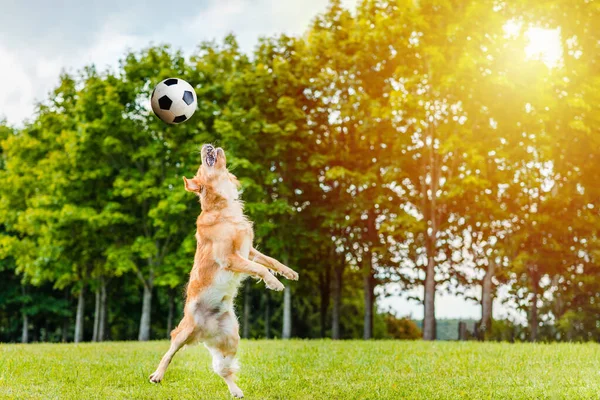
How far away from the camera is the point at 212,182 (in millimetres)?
8500

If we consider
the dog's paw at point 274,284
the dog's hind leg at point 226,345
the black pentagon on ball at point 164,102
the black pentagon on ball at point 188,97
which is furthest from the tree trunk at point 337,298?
the dog's paw at point 274,284

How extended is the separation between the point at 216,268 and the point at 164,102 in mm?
4053

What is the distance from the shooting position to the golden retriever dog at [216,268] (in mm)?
8328

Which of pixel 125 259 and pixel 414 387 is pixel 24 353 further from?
pixel 125 259

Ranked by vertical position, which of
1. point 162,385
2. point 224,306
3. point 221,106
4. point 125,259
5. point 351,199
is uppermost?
point 221,106

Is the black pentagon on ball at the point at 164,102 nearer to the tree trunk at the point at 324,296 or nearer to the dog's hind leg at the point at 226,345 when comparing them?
the dog's hind leg at the point at 226,345

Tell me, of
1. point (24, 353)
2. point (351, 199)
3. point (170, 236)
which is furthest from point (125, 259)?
point (24, 353)

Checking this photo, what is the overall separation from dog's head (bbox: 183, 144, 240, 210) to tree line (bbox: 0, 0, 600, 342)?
16.4m

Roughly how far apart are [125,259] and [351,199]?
953 centimetres

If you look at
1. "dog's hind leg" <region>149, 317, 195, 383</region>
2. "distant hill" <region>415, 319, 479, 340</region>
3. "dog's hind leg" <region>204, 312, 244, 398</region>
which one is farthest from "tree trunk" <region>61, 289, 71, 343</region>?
"dog's hind leg" <region>204, 312, 244, 398</region>

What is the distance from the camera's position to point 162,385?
1052 cm

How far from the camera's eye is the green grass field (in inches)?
401

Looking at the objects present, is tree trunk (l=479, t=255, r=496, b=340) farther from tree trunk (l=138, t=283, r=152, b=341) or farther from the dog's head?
the dog's head

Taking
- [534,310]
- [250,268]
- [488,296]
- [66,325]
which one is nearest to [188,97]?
[250,268]
